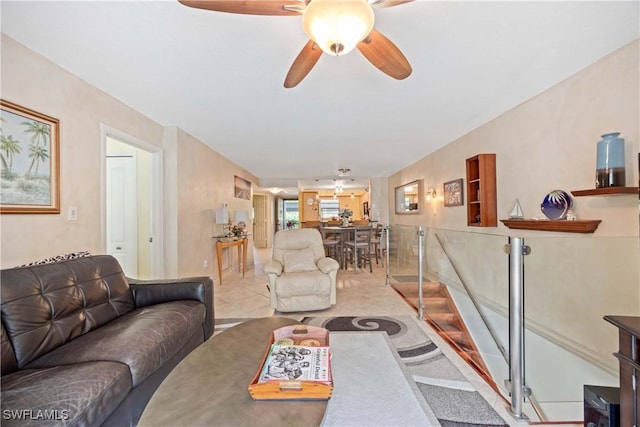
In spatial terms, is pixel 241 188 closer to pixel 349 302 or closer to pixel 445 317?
pixel 349 302

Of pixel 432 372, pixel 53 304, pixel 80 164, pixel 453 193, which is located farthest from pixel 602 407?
pixel 80 164

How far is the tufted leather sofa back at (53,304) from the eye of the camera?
55.1 inches

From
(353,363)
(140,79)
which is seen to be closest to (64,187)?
(140,79)

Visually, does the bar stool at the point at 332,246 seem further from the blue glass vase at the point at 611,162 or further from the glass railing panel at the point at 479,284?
the blue glass vase at the point at 611,162

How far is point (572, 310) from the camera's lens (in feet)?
7.97

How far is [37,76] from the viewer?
1.99 meters

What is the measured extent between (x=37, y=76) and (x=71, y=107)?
0.30 meters

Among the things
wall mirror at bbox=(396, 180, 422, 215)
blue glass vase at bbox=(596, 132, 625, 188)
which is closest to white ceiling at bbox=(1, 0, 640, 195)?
blue glass vase at bbox=(596, 132, 625, 188)

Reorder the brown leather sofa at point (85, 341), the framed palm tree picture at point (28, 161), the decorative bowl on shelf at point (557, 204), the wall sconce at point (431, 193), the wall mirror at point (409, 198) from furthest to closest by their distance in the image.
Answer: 1. the wall mirror at point (409, 198)
2. the wall sconce at point (431, 193)
3. the decorative bowl on shelf at point (557, 204)
4. the framed palm tree picture at point (28, 161)
5. the brown leather sofa at point (85, 341)

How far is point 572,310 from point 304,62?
311 centimetres

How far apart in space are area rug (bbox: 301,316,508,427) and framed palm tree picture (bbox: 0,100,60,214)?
2583 mm

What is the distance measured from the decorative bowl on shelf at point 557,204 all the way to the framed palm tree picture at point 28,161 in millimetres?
4254

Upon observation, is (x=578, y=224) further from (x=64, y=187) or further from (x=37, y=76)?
(x=37, y=76)

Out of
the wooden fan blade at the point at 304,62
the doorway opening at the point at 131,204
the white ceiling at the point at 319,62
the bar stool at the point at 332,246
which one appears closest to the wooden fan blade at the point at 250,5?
the wooden fan blade at the point at 304,62
